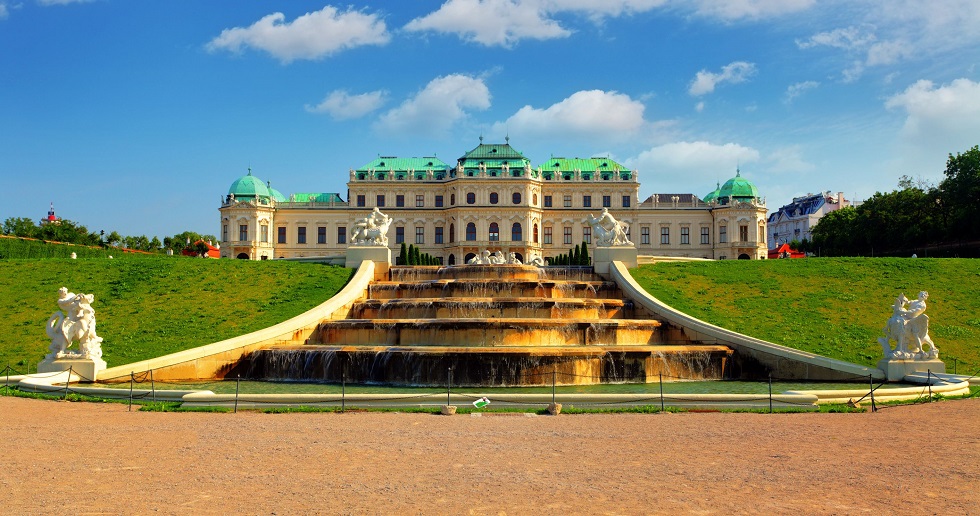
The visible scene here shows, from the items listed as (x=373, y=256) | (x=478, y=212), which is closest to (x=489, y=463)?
(x=373, y=256)

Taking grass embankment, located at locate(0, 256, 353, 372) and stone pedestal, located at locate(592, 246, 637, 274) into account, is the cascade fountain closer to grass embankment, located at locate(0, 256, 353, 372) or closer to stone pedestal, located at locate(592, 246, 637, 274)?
grass embankment, located at locate(0, 256, 353, 372)

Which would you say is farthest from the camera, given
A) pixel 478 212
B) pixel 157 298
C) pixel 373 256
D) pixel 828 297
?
pixel 478 212

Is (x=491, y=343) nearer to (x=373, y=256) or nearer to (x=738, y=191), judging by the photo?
(x=373, y=256)

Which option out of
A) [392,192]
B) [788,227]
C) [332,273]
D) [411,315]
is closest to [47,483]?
[411,315]

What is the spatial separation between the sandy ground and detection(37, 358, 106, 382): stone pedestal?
5984mm

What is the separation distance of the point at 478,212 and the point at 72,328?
241 ft

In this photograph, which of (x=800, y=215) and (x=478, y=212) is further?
(x=800, y=215)

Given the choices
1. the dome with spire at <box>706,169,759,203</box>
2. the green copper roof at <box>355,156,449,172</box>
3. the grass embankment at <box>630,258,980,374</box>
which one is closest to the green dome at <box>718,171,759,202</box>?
the dome with spire at <box>706,169,759,203</box>

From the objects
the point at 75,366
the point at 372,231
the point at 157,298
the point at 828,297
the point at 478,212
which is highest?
the point at 478,212

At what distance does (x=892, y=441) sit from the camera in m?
12.1

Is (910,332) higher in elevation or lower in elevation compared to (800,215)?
lower

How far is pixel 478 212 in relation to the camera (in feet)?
307

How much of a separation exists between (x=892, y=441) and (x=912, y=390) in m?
6.50

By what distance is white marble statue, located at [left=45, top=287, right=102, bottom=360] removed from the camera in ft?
68.8
